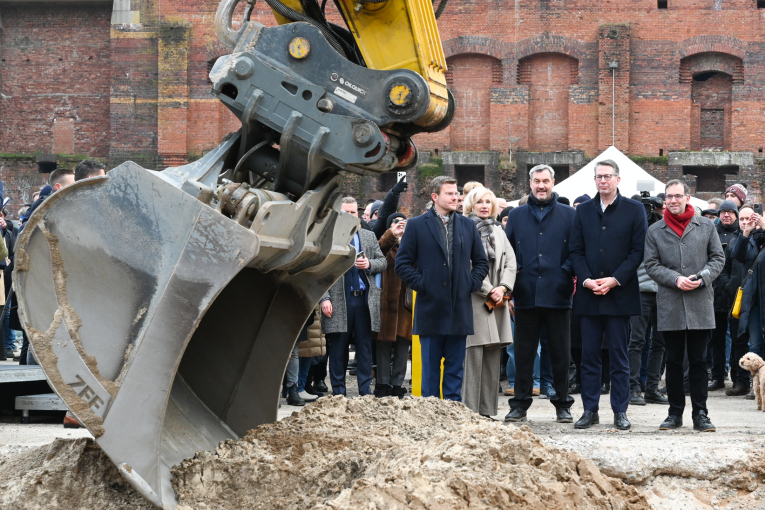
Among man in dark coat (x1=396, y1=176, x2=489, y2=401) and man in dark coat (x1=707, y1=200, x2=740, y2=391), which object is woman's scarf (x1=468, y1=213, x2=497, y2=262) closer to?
man in dark coat (x1=396, y1=176, x2=489, y2=401)

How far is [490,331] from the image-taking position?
23.9 ft

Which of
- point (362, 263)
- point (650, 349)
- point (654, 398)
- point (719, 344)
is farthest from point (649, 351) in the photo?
point (362, 263)

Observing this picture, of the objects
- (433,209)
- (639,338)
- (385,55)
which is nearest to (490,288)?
(433,209)

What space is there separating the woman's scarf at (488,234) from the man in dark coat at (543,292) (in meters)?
0.22

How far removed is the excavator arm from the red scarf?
3.32 metres

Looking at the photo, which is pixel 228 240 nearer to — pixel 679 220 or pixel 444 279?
pixel 444 279

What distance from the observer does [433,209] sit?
7316 millimetres

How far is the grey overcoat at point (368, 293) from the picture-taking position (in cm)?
864

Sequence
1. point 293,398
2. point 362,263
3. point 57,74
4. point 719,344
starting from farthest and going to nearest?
point 57,74 < point 719,344 < point 362,263 < point 293,398

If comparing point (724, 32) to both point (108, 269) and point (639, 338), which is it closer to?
point (639, 338)

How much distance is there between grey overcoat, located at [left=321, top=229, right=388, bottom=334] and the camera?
8.64m

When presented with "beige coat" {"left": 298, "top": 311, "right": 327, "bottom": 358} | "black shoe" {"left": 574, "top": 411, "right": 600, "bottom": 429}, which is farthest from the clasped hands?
"beige coat" {"left": 298, "top": 311, "right": 327, "bottom": 358}

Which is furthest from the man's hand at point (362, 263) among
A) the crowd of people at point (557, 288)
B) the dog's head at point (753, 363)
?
the dog's head at point (753, 363)

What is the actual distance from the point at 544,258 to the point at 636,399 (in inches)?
94.0
